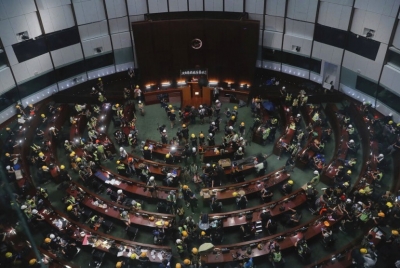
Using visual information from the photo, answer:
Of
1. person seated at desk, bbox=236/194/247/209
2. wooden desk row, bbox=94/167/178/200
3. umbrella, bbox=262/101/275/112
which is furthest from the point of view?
umbrella, bbox=262/101/275/112

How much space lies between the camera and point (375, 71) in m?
25.2

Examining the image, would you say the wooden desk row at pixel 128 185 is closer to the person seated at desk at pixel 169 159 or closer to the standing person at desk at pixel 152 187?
the standing person at desk at pixel 152 187

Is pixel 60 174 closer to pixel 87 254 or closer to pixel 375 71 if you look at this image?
pixel 87 254

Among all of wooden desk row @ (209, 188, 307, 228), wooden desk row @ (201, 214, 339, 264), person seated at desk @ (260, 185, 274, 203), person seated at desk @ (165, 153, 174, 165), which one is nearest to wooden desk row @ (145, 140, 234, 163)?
person seated at desk @ (165, 153, 174, 165)

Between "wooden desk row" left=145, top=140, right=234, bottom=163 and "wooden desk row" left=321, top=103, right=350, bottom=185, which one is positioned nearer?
"wooden desk row" left=321, top=103, right=350, bottom=185

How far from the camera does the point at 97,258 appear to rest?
19.2 m

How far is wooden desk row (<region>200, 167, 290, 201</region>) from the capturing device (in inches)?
859

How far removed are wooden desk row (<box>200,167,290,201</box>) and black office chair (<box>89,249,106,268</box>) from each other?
20.2ft

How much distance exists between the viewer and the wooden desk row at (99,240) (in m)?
18.9

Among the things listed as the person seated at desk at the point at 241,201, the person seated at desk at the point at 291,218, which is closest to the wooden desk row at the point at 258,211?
the person seated at desk at the point at 291,218

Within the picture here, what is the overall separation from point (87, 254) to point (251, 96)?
1669cm

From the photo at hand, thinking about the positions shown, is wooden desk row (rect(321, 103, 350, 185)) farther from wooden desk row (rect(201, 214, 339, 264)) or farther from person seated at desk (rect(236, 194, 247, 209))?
person seated at desk (rect(236, 194, 247, 209))

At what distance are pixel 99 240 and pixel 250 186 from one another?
864 cm

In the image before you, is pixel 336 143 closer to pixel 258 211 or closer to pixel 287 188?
pixel 287 188
